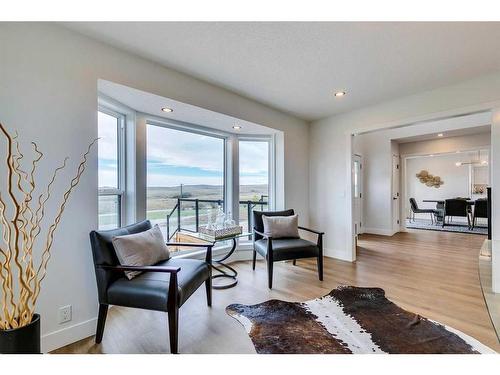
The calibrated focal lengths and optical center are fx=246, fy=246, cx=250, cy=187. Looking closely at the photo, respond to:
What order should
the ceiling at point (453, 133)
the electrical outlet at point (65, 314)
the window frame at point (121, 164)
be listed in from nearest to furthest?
the electrical outlet at point (65, 314)
the window frame at point (121, 164)
the ceiling at point (453, 133)

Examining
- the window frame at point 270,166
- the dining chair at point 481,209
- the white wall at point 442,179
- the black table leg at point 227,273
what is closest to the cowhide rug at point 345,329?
the black table leg at point 227,273

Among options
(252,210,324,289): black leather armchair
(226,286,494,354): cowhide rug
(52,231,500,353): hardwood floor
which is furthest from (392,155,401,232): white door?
(226,286,494,354): cowhide rug

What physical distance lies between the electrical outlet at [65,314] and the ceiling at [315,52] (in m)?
2.12

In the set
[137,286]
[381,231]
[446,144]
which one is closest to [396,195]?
[381,231]

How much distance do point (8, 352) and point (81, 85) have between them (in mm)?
1783

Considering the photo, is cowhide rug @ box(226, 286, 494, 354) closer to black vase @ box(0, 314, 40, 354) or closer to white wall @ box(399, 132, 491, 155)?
black vase @ box(0, 314, 40, 354)

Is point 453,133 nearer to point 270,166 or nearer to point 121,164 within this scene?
point 270,166

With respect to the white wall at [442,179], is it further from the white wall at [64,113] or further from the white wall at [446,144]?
the white wall at [64,113]

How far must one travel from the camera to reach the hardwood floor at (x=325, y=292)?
183cm

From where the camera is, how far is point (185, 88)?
2637mm

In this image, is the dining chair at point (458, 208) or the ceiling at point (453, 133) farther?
the dining chair at point (458, 208)

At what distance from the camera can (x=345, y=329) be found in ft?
6.50

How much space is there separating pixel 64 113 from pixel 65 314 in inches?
59.1
